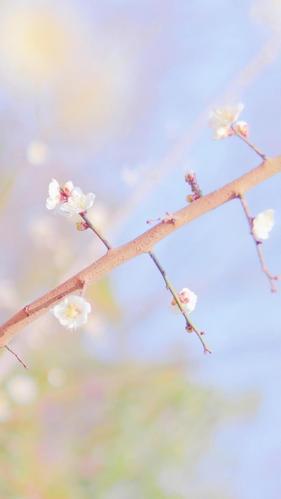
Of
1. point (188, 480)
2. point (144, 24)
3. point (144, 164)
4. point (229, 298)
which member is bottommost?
point (188, 480)

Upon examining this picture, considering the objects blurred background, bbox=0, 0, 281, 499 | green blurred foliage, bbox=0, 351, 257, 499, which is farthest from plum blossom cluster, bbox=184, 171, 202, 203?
green blurred foliage, bbox=0, 351, 257, 499

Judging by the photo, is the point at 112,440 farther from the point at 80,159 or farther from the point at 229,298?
the point at 80,159

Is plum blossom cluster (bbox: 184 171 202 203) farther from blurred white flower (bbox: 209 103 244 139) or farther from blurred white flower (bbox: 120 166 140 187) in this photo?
blurred white flower (bbox: 120 166 140 187)

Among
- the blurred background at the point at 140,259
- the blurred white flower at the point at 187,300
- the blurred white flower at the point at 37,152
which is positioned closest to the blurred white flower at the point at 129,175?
the blurred background at the point at 140,259

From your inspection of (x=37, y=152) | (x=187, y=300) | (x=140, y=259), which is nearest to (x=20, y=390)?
(x=140, y=259)

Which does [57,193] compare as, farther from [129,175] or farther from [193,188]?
[129,175]

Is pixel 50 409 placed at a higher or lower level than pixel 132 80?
lower

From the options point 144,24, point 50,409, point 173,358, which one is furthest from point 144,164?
point 50,409

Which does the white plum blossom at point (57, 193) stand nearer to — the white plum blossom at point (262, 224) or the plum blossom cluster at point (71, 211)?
the plum blossom cluster at point (71, 211)
